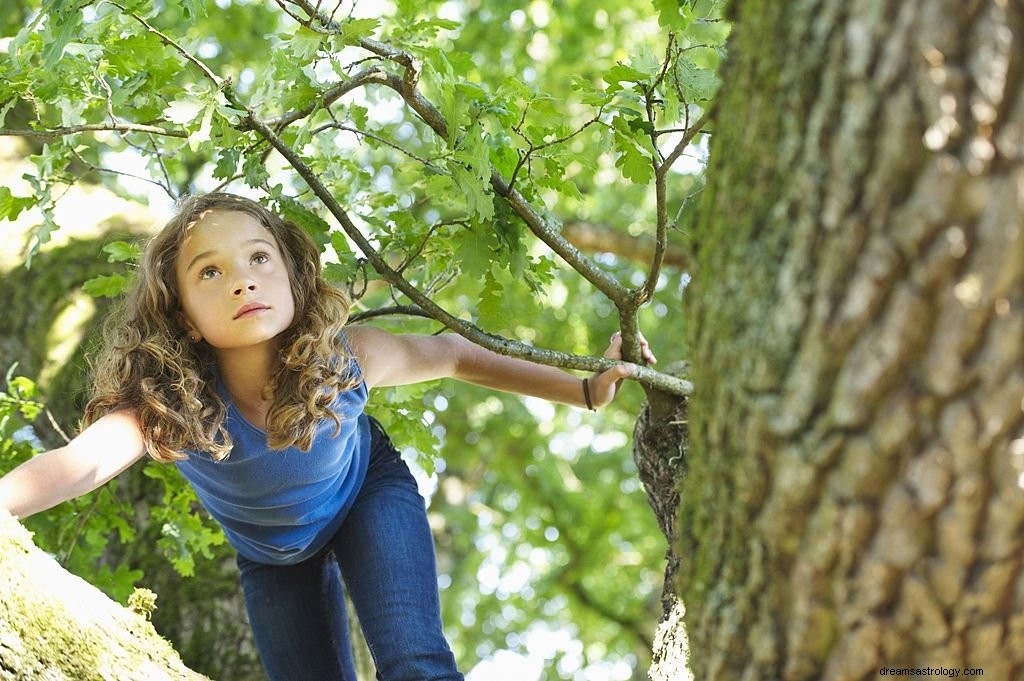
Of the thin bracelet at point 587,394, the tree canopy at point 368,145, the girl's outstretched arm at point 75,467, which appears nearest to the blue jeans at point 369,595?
the tree canopy at point 368,145

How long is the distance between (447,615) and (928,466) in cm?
1013

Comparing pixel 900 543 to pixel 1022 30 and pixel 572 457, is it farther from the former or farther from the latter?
pixel 572 457

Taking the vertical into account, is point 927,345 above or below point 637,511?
below

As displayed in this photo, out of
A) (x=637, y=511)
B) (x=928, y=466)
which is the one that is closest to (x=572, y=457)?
(x=637, y=511)

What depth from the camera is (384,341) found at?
9.55 feet

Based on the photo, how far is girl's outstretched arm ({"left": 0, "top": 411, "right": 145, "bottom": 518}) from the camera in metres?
2.12

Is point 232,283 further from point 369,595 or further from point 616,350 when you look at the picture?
point 616,350

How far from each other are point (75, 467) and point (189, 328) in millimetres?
648

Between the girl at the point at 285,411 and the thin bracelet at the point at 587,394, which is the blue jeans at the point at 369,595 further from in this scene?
the thin bracelet at the point at 587,394

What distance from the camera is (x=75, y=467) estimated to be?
2238mm

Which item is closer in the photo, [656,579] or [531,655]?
[656,579]

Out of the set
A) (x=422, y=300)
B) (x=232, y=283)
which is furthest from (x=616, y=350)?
(x=232, y=283)

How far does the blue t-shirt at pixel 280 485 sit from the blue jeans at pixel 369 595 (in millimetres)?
86

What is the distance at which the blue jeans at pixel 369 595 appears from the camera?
2611 millimetres
